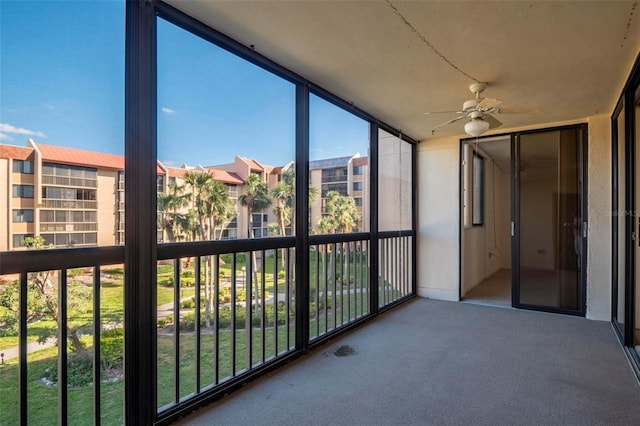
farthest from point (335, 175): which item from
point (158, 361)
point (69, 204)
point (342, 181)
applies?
point (69, 204)

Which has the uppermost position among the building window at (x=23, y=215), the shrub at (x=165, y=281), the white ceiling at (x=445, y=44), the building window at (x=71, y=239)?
the white ceiling at (x=445, y=44)

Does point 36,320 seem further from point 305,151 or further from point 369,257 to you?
point 369,257

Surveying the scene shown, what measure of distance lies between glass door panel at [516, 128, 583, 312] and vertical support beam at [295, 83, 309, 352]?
2993mm

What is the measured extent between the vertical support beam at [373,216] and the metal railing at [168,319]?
0.60 m

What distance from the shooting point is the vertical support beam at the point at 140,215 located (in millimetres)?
1678

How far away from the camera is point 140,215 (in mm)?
1706

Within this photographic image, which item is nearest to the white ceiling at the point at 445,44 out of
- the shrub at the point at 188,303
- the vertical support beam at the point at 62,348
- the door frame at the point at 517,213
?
the door frame at the point at 517,213

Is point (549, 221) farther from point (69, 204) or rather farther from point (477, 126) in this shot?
point (69, 204)

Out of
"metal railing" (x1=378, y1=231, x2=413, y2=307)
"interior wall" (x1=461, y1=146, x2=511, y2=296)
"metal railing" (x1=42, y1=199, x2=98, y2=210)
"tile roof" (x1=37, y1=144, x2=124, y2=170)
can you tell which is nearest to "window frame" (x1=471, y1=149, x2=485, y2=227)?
"interior wall" (x1=461, y1=146, x2=511, y2=296)

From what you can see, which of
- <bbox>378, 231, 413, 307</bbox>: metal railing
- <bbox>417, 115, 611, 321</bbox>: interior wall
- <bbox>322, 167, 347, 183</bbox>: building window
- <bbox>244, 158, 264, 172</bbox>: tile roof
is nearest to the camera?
<bbox>244, 158, 264, 172</bbox>: tile roof

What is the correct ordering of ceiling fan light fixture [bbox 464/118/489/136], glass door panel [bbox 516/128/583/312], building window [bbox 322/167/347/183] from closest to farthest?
ceiling fan light fixture [bbox 464/118/489/136] < building window [bbox 322/167/347/183] < glass door panel [bbox 516/128/583/312]

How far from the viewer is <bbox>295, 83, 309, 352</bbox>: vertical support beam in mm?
2756

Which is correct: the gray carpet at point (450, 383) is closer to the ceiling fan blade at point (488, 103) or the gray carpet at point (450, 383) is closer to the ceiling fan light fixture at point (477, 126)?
the ceiling fan light fixture at point (477, 126)

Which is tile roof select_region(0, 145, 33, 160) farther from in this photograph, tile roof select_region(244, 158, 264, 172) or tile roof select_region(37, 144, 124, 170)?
tile roof select_region(244, 158, 264, 172)
